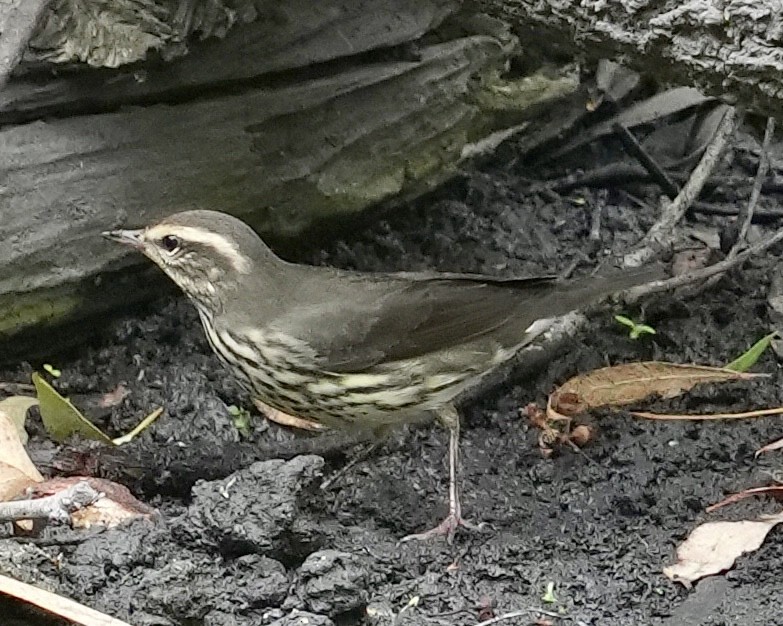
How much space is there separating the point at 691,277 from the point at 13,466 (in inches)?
78.8

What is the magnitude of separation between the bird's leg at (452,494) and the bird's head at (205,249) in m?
0.60

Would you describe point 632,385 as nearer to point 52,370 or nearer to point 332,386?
point 332,386

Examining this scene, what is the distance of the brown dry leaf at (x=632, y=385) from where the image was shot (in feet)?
11.6

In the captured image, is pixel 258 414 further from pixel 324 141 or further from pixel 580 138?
pixel 580 138

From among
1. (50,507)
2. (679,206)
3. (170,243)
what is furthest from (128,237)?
(679,206)

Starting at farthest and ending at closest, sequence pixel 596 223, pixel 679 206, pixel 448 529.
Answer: pixel 596 223
pixel 679 206
pixel 448 529

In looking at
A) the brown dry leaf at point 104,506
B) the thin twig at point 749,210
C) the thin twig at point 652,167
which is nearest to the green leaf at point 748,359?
the thin twig at point 749,210

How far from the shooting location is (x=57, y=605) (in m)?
2.27

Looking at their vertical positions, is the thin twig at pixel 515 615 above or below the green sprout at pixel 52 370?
below

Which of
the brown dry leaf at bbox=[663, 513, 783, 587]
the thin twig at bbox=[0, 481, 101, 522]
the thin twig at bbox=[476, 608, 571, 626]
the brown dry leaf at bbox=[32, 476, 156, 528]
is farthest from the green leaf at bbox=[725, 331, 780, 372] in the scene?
the thin twig at bbox=[0, 481, 101, 522]

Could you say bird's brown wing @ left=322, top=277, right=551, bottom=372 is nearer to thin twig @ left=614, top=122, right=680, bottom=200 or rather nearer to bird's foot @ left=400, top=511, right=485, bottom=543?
bird's foot @ left=400, top=511, right=485, bottom=543

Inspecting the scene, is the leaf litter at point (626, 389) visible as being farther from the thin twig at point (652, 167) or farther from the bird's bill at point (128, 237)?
the thin twig at point (652, 167)

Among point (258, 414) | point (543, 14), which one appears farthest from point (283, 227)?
point (543, 14)

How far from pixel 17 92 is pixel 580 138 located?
8.32 ft
